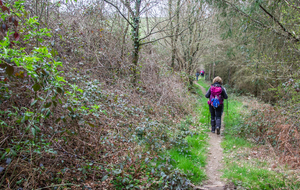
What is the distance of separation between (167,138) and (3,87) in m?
4.15

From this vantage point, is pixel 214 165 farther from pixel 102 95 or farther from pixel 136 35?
pixel 136 35

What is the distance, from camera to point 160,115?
751 centimetres

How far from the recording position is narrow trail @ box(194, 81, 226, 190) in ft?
13.0

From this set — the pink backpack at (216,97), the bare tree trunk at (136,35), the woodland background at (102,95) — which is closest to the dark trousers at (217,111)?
the pink backpack at (216,97)

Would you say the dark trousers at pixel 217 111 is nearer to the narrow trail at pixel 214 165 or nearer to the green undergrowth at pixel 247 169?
the narrow trail at pixel 214 165

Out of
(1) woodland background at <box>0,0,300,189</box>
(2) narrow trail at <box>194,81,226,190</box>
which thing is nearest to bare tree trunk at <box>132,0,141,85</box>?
(1) woodland background at <box>0,0,300,189</box>

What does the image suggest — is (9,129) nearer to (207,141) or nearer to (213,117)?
(207,141)

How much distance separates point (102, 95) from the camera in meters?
5.47

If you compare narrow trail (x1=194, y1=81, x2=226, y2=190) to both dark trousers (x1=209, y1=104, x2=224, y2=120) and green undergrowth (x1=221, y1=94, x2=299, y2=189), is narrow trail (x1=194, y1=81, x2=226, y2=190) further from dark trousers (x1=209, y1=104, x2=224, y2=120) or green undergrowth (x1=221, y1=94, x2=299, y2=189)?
dark trousers (x1=209, y1=104, x2=224, y2=120)

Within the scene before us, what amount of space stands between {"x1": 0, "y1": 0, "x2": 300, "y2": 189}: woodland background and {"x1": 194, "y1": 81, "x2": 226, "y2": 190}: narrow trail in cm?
68

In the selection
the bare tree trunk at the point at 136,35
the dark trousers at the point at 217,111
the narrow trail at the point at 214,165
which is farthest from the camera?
the bare tree trunk at the point at 136,35

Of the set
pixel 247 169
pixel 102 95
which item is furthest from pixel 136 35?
pixel 247 169

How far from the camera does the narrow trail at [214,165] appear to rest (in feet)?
13.0

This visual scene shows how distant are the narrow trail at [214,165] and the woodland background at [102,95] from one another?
685mm
